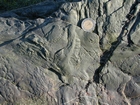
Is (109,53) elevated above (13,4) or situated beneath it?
situated beneath

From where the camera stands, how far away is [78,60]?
3.80 meters

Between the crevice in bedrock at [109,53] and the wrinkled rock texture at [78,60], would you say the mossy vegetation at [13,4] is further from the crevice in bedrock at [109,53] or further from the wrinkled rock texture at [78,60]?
the crevice in bedrock at [109,53]

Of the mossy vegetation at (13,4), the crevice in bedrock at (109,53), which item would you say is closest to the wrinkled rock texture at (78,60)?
the crevice in bedrock at (109,53)

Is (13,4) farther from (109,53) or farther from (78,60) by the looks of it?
(109,53)

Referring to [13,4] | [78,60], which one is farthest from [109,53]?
[13,4]

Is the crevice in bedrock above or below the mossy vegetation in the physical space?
below

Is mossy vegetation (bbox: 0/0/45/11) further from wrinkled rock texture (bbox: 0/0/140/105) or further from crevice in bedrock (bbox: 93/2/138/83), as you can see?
crevice in bedrock (bbox: 93/2/138/83)

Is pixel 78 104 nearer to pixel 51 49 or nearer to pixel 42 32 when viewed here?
pixel 51 49

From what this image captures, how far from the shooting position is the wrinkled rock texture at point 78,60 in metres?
3.76

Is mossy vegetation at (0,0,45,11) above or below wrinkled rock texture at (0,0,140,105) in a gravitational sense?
above

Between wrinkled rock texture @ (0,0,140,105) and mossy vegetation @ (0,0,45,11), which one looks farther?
mossy vegetation @ (0,0,45,11)

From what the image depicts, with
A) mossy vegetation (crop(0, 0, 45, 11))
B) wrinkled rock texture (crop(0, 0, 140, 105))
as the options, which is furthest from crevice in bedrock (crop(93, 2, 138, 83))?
mossy vegetation (crop(0, 0, 45, 11))

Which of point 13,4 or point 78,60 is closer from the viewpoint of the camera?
point 78,60

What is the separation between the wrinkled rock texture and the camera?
12.3ft
